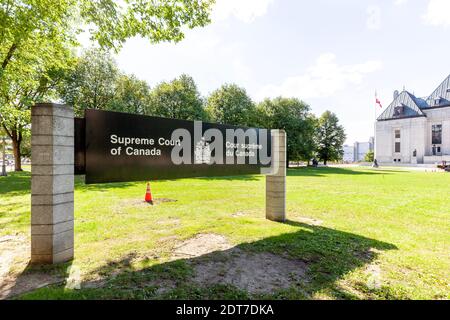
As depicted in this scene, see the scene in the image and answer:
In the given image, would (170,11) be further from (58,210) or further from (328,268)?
(328,268)

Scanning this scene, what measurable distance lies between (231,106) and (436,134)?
2450 inches

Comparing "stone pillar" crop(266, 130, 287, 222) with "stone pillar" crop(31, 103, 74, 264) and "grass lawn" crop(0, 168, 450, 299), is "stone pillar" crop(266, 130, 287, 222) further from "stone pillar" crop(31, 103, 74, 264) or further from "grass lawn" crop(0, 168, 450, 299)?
"stone pillar" crop(31, 103, 74, 264)

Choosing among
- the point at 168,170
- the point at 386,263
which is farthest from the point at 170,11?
the point at 386,263

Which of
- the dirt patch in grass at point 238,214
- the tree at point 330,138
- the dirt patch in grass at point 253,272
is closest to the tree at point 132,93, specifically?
the dirt patch in grass at point 238,214

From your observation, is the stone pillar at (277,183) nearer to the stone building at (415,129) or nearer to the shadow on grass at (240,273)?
the shadow on grass at (240,273)

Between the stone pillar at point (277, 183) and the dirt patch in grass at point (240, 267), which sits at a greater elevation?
the stone pillar at point (277, 183)

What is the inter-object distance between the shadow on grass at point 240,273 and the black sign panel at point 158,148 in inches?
73.3

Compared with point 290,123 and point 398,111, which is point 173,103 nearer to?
point 290,123

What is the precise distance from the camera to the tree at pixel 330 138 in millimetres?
67562

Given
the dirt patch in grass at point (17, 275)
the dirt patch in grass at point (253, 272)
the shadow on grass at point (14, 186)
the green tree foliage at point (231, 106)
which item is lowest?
the dirt patch in grass at point (253, 272)

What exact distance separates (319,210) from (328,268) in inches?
213

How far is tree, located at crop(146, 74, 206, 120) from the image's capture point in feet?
115

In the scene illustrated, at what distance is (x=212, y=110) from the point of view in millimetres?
42094

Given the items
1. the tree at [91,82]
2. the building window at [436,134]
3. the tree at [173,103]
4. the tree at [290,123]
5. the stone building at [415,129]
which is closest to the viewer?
the tree at [91,82]
